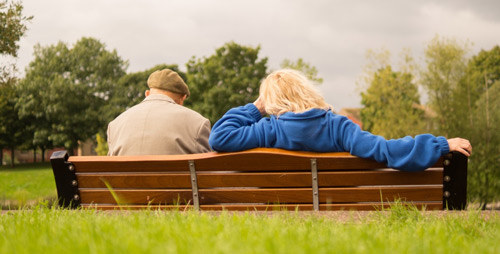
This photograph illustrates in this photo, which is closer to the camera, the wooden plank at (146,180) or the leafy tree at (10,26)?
the wooden plank at (146,180)

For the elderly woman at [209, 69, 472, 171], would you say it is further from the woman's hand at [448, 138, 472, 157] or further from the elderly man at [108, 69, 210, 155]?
the elderly man at [108, 69, 210, 155]

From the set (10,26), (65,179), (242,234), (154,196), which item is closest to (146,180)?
(154,196)

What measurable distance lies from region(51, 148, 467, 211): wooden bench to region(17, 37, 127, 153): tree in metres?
44.3

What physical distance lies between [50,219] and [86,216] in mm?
234

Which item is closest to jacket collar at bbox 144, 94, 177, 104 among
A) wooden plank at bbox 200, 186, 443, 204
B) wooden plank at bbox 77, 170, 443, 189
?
wooden plank at bbox 77, 170, 443, 189

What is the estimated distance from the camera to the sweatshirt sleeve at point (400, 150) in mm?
4156

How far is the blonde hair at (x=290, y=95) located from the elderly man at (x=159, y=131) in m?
1.15

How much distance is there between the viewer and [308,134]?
170 inches

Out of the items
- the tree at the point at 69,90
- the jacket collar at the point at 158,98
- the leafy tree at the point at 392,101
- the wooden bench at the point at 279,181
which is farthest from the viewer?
the tree at the point at 69,90

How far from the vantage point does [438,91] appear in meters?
30.5

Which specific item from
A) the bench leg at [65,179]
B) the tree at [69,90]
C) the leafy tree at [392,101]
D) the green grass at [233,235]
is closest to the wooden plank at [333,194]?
the green grass at [233,235]

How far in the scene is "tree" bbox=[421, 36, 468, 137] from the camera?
2942 cm

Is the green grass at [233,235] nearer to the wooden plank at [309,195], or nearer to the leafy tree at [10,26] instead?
the wooden plank at [309,195]

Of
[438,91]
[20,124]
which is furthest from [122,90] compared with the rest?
[438,91]
